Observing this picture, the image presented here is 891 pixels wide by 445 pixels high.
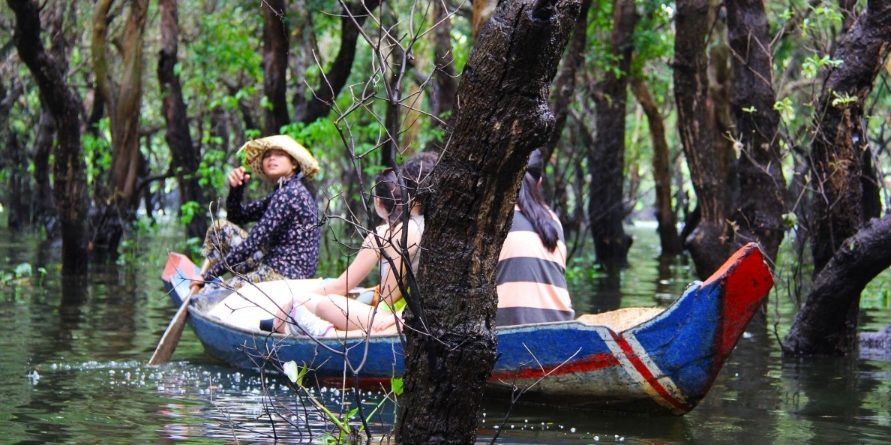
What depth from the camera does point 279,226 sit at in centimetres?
885

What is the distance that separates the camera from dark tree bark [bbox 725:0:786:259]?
10.2 m

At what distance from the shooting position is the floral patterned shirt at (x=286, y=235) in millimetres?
8805

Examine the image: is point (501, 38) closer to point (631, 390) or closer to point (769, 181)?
point (631, 390)

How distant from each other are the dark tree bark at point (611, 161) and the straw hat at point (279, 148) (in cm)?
964

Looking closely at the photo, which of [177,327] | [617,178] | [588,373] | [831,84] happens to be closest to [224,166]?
[617,178]

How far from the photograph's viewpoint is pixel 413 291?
14.0 ft

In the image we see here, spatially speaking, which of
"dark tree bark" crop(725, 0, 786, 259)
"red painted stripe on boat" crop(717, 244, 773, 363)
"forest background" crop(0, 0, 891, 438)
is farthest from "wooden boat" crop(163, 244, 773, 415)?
"dark tree bark" crop(725, 0, 786, 259)

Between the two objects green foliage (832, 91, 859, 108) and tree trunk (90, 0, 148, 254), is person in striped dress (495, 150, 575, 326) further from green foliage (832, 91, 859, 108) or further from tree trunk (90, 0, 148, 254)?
tree trunk (90, 0, 148, 254)

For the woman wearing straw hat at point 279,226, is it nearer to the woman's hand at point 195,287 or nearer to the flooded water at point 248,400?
the woman's hand at point 195,287

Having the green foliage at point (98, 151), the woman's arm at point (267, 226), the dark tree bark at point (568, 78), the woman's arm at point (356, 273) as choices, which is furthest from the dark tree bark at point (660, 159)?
the woman's arm at point (356, 273)

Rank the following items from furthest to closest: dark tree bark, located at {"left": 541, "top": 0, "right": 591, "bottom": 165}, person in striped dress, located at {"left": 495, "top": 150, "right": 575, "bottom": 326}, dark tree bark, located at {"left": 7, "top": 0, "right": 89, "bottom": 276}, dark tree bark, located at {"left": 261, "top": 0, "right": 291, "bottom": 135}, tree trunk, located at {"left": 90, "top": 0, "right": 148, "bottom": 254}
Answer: tree trunk, located at {"left": 90, "top": 0, "right": 148, "bottom": 254} → dark tree bark, located at {"left": 261, "top": 0, "right": 291, "bottom": 135} → dark tree bark, located at {"left": 541, "top": 0, "right": 591, "bottom": 165} → dark tree bark, located at {"left": 7, "top": 0, "right": 89, "bottom": 276} → person in striped dress, located at {"left": 495, "top": 150, "right": 575, "bottom": 326}

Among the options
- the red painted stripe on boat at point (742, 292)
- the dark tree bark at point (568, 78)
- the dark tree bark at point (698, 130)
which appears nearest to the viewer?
the red painted stripe on boat at point (742, 292)

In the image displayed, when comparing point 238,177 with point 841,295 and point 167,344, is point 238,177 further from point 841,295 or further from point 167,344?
point 841,295

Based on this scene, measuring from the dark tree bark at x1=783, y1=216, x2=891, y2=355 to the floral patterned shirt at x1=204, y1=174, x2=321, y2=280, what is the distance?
3561mm
